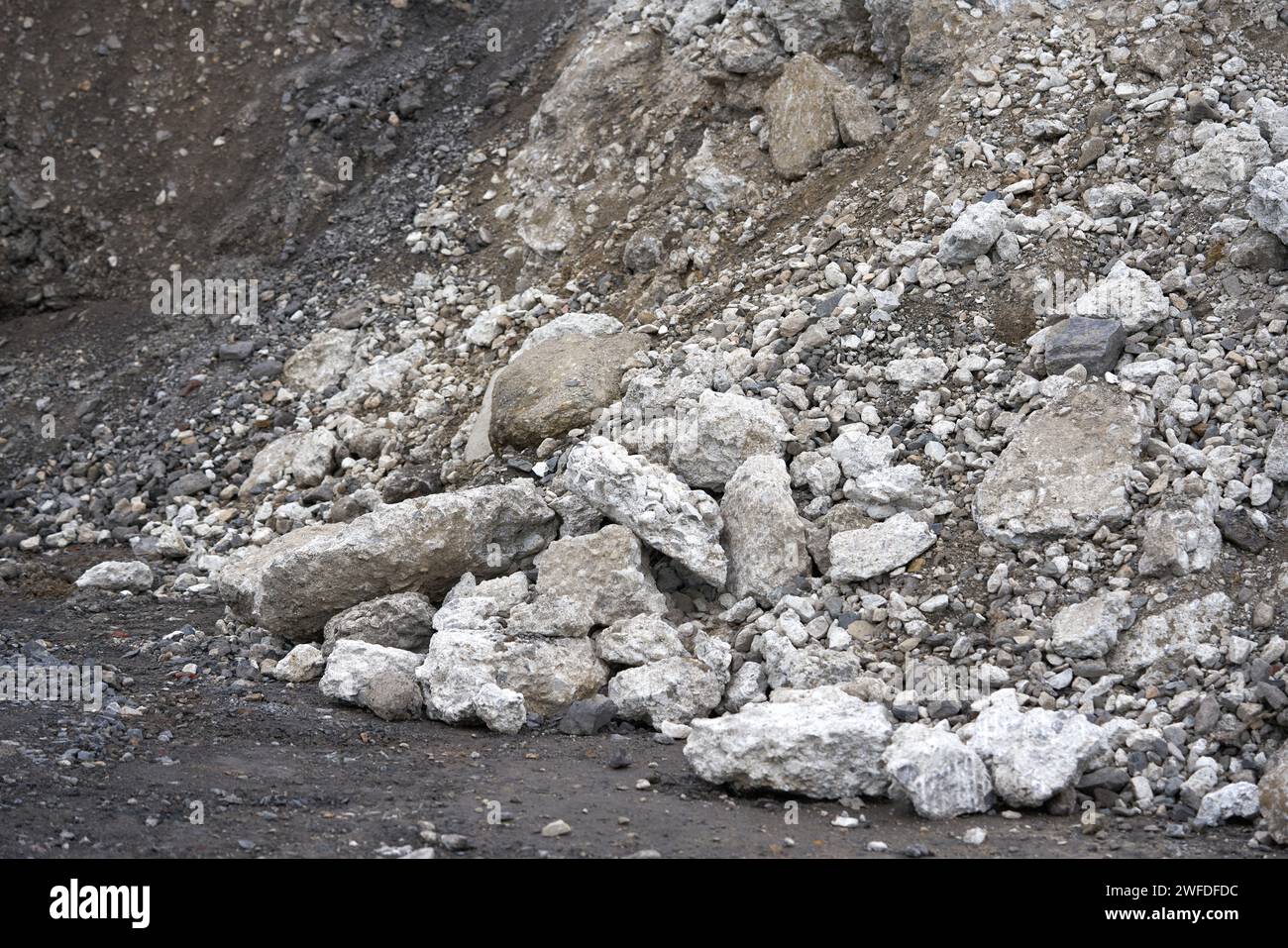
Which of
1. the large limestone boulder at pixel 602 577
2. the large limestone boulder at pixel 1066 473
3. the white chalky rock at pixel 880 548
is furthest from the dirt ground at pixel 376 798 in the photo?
the large limestone boulder at pixel 1066 473

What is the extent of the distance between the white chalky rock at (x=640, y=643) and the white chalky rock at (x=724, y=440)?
1360 mm

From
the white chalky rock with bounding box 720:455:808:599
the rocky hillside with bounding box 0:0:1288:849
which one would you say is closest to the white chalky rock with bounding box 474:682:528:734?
the rocky hillside with bounding box 0:0:1288:849

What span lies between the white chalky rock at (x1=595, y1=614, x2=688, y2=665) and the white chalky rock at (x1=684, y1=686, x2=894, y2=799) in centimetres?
122

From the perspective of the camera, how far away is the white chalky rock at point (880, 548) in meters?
7.39

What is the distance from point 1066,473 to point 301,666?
488 cm

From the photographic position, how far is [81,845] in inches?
201

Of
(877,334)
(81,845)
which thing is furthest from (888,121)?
(81,845)

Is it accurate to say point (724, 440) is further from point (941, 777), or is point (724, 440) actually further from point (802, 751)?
point (941, 777)

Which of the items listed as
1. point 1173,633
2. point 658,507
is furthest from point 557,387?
point 1173,633

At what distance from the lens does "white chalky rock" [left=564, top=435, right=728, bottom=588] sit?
25.1 feet

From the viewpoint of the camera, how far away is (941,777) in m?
5.66

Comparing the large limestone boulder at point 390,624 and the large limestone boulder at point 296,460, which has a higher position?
the large limestone boulder at point 296,460

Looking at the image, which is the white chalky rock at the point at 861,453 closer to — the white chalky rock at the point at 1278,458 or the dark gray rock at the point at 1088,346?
the dark gray rock at the point at 1088,346

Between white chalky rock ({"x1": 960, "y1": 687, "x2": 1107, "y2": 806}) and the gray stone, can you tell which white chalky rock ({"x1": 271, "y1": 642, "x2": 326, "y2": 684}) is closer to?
the gray stone
